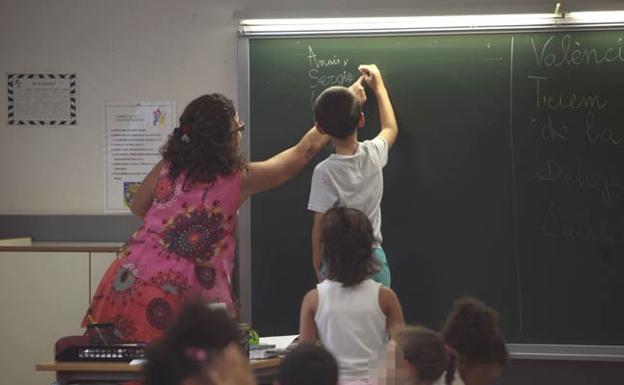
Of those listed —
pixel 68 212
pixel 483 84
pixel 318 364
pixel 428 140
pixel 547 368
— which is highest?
pixel 483 84

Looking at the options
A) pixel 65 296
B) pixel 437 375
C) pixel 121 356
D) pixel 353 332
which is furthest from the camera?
pixel 65 296

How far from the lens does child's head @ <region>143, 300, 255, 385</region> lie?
124 centimetres

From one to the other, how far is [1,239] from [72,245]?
0.47m

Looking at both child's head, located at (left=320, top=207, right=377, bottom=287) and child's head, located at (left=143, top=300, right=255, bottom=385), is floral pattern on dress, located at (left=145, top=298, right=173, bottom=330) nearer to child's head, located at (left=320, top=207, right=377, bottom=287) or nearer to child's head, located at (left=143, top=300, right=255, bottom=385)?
child's head, located at (left=320, top=207, right=377, bottom=287)

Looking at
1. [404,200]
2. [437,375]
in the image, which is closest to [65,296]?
[404,200]

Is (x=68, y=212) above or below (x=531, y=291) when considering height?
above

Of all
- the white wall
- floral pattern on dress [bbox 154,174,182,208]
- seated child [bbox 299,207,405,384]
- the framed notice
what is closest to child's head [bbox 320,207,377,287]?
seated child [bbox 299,207,405,384]

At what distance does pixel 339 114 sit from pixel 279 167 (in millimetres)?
334

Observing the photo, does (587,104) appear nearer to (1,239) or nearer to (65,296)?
(65,296)

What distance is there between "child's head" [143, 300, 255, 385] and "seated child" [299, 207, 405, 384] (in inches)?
59.9

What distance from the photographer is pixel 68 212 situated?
4398 millimetres

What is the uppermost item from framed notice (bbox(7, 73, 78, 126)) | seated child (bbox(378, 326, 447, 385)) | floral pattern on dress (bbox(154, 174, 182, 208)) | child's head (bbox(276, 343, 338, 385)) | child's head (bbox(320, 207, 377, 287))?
framed notice (bbox(7, 73, 78, 126))

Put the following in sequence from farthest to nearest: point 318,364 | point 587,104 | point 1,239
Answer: point 1,239
point 587,104
point 318,364

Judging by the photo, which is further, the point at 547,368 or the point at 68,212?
the point at 68,212
